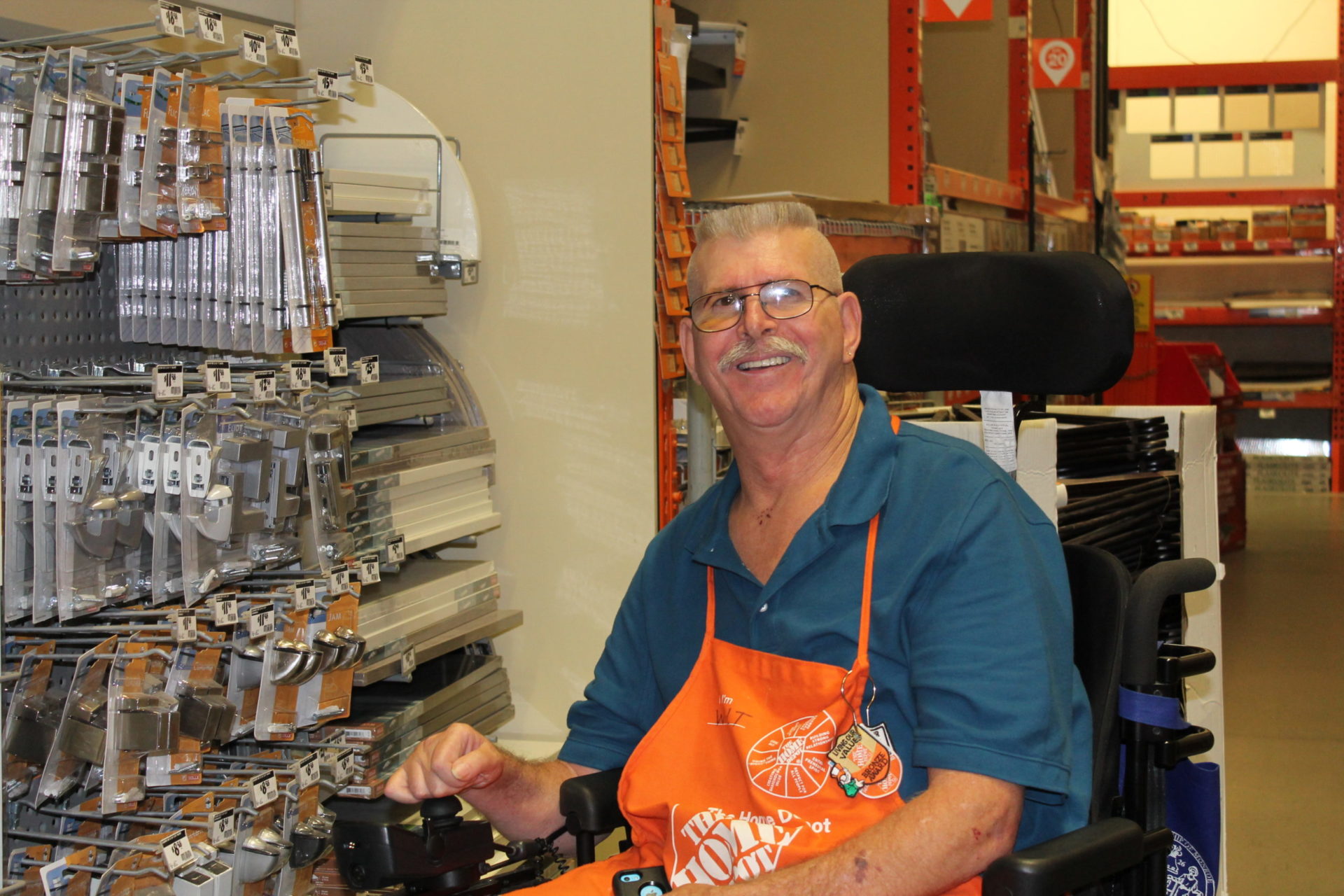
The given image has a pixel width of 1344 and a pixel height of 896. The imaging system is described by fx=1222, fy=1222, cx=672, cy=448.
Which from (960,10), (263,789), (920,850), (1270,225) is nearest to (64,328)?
(263,789)

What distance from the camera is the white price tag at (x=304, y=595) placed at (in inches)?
87.1

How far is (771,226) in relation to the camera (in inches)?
69.4

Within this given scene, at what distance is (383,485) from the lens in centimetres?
257

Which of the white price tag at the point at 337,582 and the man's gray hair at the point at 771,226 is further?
the white price tag at the point at 337,582

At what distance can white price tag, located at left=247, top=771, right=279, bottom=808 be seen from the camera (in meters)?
2.18

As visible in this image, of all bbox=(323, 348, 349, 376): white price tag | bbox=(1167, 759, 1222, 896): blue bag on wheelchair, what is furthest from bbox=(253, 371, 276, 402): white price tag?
bbox=(1167, 759, 1222, 896): blue bag on wheelchair

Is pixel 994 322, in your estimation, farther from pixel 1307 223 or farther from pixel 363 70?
pixel 1307 223

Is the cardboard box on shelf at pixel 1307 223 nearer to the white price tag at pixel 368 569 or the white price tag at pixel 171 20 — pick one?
the white price tag at pixel 368 569

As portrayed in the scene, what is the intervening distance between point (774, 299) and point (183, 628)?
1104mm

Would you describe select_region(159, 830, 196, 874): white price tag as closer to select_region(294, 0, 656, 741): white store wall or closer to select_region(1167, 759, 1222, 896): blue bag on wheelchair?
select_region(294, 0, 656, 741): white store wall

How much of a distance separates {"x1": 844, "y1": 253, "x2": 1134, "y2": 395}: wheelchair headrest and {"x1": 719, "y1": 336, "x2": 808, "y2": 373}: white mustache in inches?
9.5

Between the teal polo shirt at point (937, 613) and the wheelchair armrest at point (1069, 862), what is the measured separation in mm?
66

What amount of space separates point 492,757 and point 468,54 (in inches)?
79.3

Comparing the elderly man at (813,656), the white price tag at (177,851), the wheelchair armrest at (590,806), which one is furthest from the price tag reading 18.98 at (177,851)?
the wheelchair armrest at (590,806)
